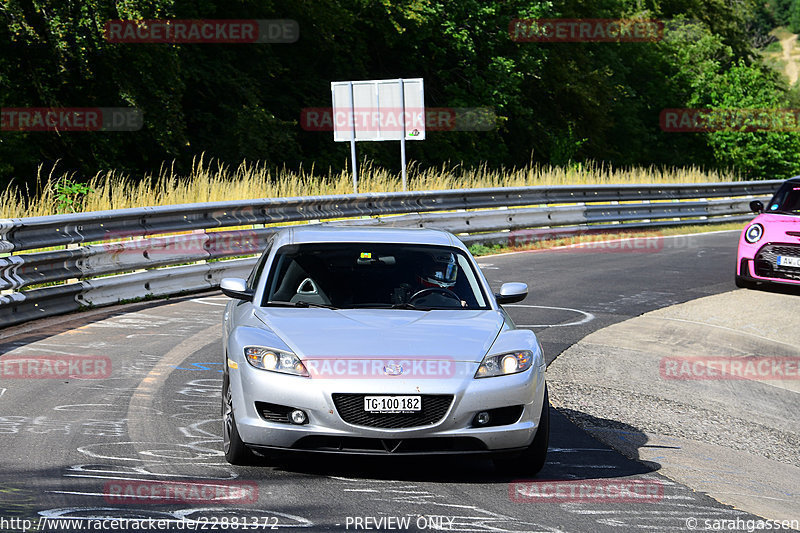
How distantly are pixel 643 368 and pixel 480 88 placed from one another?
97.4ft

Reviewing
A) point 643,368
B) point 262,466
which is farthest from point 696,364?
point 262,466

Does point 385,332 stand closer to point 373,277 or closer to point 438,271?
point 373,277

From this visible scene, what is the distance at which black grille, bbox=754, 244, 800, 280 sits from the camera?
1548 centimetres

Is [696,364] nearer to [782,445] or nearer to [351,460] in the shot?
[782,445]

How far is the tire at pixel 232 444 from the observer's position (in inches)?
243

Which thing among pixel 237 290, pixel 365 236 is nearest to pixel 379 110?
pixel 365 236

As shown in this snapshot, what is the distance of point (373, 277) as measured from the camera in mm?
7277

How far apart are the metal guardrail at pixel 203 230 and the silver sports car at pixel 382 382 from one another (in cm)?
580

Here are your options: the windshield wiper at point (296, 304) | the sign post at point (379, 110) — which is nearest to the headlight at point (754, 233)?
the sign post at point (379, 110)

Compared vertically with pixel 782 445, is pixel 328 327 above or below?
above

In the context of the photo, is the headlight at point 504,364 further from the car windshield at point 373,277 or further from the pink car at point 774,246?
the pink car at point 774,246

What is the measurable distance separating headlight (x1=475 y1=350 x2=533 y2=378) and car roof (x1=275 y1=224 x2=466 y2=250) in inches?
57.2

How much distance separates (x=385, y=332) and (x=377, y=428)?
0.66 meters

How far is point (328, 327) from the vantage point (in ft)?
21.1
